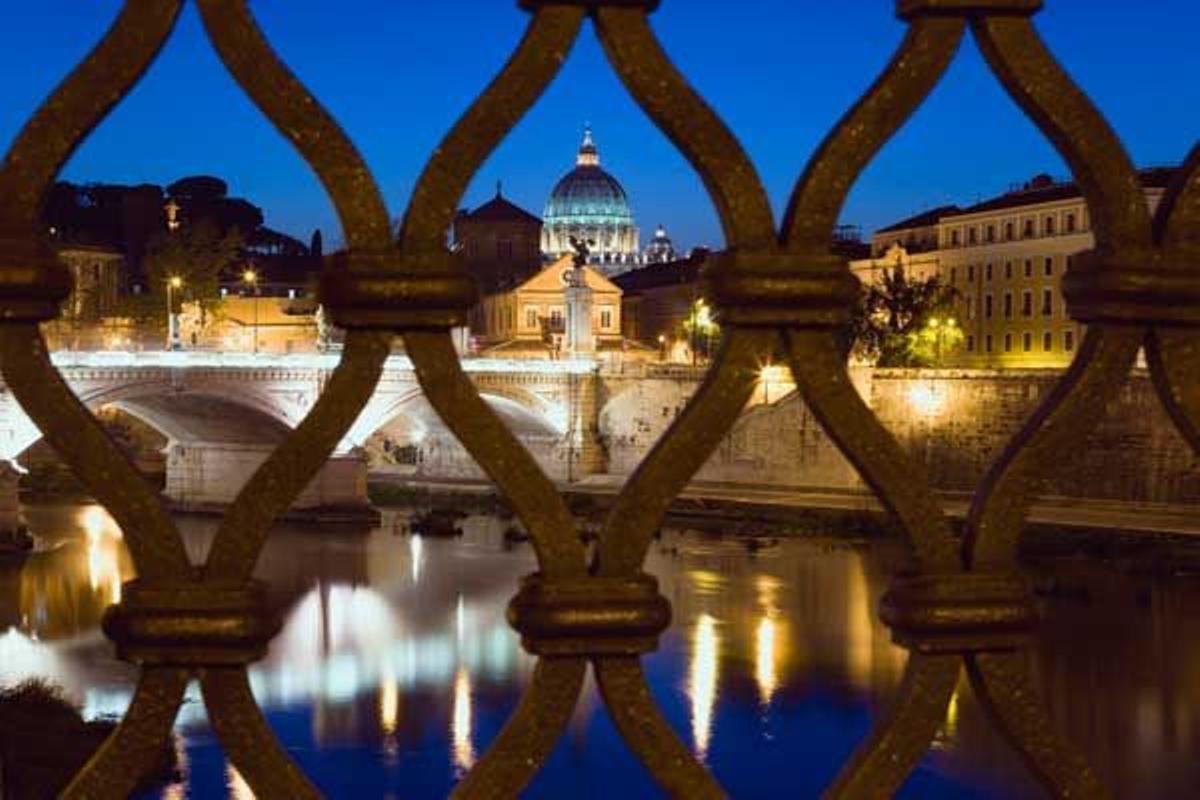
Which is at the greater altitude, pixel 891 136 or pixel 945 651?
pixel 891 136

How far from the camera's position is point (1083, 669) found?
42.0 ft

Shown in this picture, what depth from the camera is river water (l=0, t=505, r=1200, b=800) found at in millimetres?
10273

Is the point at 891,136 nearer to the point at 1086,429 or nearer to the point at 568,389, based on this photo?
the point at 1086,429

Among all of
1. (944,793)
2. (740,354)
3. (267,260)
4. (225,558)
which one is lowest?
(944,793)

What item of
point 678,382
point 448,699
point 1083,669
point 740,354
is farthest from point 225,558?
point 678,382

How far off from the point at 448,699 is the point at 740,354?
11.6m

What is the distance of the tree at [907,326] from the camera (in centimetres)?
2727

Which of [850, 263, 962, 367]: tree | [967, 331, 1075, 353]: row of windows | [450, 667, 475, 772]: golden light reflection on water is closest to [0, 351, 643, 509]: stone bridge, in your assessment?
[850, 263, 962, 367]: tree

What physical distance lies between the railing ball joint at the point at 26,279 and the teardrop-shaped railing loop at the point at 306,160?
0.15 meters

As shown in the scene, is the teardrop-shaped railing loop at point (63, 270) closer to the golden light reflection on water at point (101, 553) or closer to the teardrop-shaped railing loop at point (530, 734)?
the teardrop-shaped railing loop at point (530, 734)

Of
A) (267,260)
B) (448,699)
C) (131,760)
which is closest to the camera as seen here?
(131,760)

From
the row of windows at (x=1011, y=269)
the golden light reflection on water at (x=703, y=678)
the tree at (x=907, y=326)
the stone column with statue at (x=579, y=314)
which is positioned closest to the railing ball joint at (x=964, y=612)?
the golden light reflection on water at (x=703, y=678)

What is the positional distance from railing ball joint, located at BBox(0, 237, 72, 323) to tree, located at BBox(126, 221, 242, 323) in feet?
103

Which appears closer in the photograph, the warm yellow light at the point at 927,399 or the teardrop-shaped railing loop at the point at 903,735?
the teardrop-shaped railing loop at the point at 903,735
